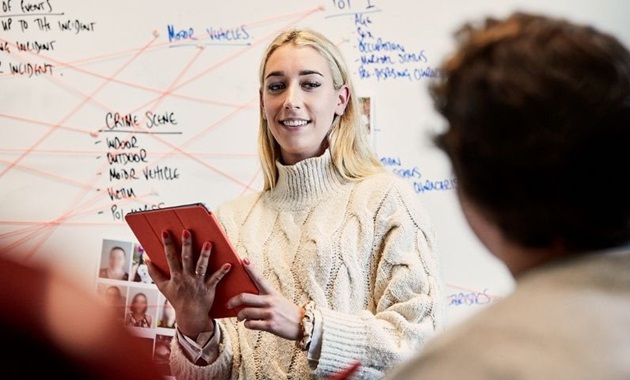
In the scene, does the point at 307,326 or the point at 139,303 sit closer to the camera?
the point at 307,326

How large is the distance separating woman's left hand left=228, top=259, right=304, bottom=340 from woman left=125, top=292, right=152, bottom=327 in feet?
2.91

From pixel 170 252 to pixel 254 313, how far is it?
182 mm

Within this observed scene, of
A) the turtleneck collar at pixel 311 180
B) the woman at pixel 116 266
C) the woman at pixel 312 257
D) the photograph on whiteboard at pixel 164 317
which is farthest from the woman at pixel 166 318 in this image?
the turtleneck collar at pixel 311 180

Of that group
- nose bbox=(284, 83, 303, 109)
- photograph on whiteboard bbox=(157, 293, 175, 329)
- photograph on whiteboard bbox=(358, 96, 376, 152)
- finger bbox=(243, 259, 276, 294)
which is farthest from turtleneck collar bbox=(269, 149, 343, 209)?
photograph on whiteboard bbox=(157, 293, 175, 329)

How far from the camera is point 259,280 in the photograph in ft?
4.64

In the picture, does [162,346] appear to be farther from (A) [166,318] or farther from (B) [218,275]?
(B) [218,275]

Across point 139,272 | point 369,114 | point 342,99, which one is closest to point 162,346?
point 139,272

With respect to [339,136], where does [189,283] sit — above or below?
below

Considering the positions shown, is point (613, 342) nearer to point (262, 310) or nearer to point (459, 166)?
point (459, 166)

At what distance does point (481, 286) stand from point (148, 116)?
3.24 feet

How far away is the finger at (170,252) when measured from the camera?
1.45 meters

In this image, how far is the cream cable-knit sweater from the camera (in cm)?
146

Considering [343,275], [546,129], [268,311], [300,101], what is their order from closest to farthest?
1. [546,129]
2. [268,311]
3. [343,275]
4. [300,101]

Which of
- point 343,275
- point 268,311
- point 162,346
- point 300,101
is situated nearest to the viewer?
point 268,311
